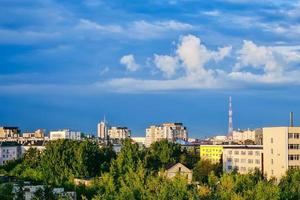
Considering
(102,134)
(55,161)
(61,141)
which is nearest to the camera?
(55,161)

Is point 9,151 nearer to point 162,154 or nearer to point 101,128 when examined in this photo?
point 162,154

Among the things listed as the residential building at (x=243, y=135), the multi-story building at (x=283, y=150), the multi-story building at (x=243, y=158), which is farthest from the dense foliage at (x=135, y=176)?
the residential building at (x=243, y=135)

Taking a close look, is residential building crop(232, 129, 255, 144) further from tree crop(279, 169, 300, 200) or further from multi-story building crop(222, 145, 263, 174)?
tree crop(279, 169, 300, 200)

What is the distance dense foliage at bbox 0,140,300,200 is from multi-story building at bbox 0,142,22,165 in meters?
18.3

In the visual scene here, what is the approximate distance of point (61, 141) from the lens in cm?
3906

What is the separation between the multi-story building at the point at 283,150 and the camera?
103 feet

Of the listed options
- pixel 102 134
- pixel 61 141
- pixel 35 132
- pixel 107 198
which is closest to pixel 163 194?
pixel 107 198

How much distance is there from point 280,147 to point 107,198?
15.8 m

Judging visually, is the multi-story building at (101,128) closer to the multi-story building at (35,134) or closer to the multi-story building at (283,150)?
the multi-story building at (35,134)

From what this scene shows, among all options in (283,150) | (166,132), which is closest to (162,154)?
(283,150)

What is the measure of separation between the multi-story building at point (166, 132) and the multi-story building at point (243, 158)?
4241cm

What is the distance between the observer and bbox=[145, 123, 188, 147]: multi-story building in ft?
285

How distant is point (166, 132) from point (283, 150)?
5576 cm

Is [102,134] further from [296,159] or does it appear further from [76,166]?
[296,159]
